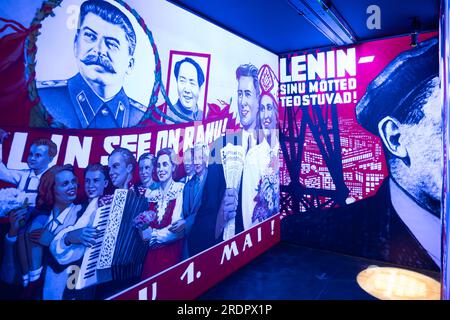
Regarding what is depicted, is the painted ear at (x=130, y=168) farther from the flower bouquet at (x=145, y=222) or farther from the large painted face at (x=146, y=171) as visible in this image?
the flower bouquet at (x=145, y=222)

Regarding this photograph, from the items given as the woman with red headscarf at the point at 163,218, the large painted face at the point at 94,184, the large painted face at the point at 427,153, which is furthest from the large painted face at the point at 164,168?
the large painted face at the point at 427,153

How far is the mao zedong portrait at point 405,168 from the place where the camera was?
379 cm

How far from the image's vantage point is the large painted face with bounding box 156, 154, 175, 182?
2.78 metres

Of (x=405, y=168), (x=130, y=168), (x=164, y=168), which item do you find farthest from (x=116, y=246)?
(x=405, y=168)

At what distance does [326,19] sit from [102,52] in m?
2.45

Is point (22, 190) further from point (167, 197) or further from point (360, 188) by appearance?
point (360, 188)

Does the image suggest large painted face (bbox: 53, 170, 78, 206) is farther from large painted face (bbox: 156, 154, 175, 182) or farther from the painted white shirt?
the painted white shirt

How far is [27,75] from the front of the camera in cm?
186

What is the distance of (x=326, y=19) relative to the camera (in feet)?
10.7

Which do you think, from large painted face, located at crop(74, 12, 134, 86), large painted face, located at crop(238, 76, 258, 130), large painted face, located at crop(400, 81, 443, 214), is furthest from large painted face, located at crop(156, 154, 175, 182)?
large painted face, located at crop(400, 81, 443, 214)

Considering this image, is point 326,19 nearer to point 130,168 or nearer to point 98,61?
point 98,61

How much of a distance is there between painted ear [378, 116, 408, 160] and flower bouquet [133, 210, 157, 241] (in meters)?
3.36

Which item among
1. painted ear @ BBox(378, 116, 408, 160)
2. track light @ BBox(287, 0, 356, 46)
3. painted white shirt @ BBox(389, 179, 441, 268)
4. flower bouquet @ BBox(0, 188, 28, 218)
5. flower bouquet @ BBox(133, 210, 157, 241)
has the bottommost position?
painted white shirt @ BBox(389, 179, 441, 268)

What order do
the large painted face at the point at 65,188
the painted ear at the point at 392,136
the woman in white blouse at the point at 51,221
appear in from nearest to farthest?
the woman in white blouse at the point at 51,221, the large painted face at the point at 65,188, the painted ear at the point at 392,136
